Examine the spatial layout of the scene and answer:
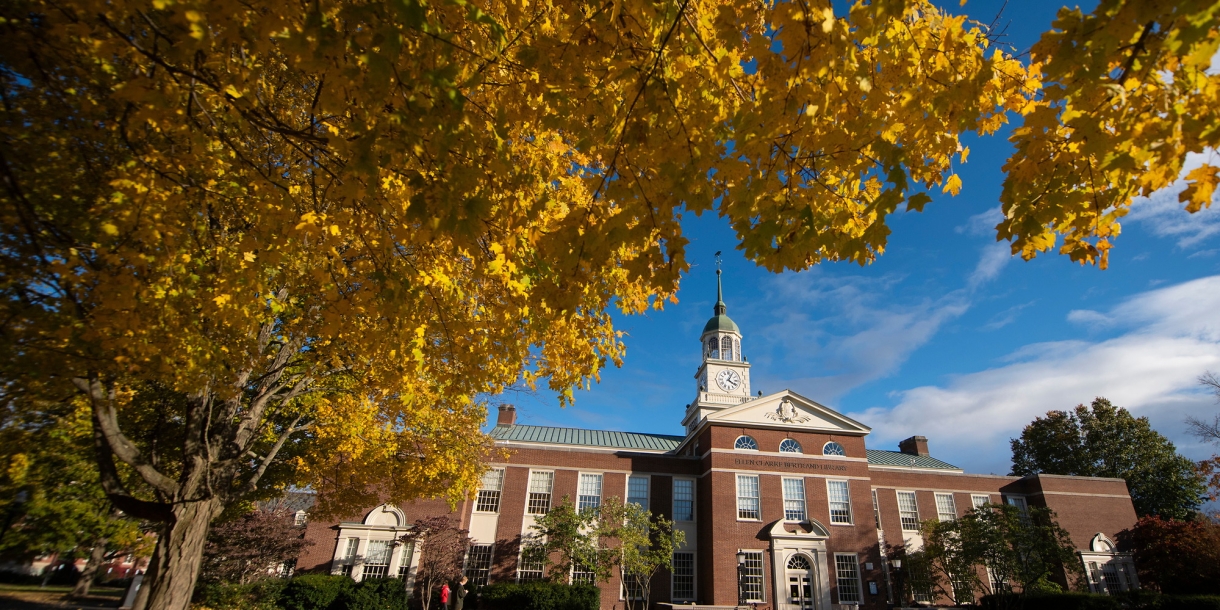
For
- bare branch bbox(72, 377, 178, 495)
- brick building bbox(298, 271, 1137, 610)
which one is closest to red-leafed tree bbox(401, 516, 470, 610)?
brick building bbox(298, 271, 1137, 610)

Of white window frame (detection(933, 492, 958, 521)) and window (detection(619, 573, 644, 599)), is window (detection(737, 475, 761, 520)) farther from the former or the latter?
white window frame (detection(933, 492, 958, 521))

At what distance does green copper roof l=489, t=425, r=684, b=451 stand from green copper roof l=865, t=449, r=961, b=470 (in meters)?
11.7

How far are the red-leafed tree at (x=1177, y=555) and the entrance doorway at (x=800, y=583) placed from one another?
1779 centimetres

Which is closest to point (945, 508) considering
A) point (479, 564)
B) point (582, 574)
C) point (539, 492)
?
point (582, 574)

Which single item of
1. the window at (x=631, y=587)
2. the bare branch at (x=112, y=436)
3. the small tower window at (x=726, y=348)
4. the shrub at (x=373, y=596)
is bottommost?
the shrub at (x=373, y=596)

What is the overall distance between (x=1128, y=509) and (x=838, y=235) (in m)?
39.4

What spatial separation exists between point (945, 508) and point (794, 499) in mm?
10412

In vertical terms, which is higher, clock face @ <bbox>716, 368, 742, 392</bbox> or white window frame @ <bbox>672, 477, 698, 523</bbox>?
clock face @ <bbox>716, 368, 742, 392</bbox>

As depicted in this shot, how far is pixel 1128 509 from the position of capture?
29.3m

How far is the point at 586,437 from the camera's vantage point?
2953 centimetres

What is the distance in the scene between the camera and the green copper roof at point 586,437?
2761cm

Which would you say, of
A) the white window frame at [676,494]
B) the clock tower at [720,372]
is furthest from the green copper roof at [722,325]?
the white window frame at [676,494]

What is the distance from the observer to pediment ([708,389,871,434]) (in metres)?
25.9

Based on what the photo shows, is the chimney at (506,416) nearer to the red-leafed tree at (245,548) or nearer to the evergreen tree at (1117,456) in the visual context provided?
the red-leafed tree at (245,548)
